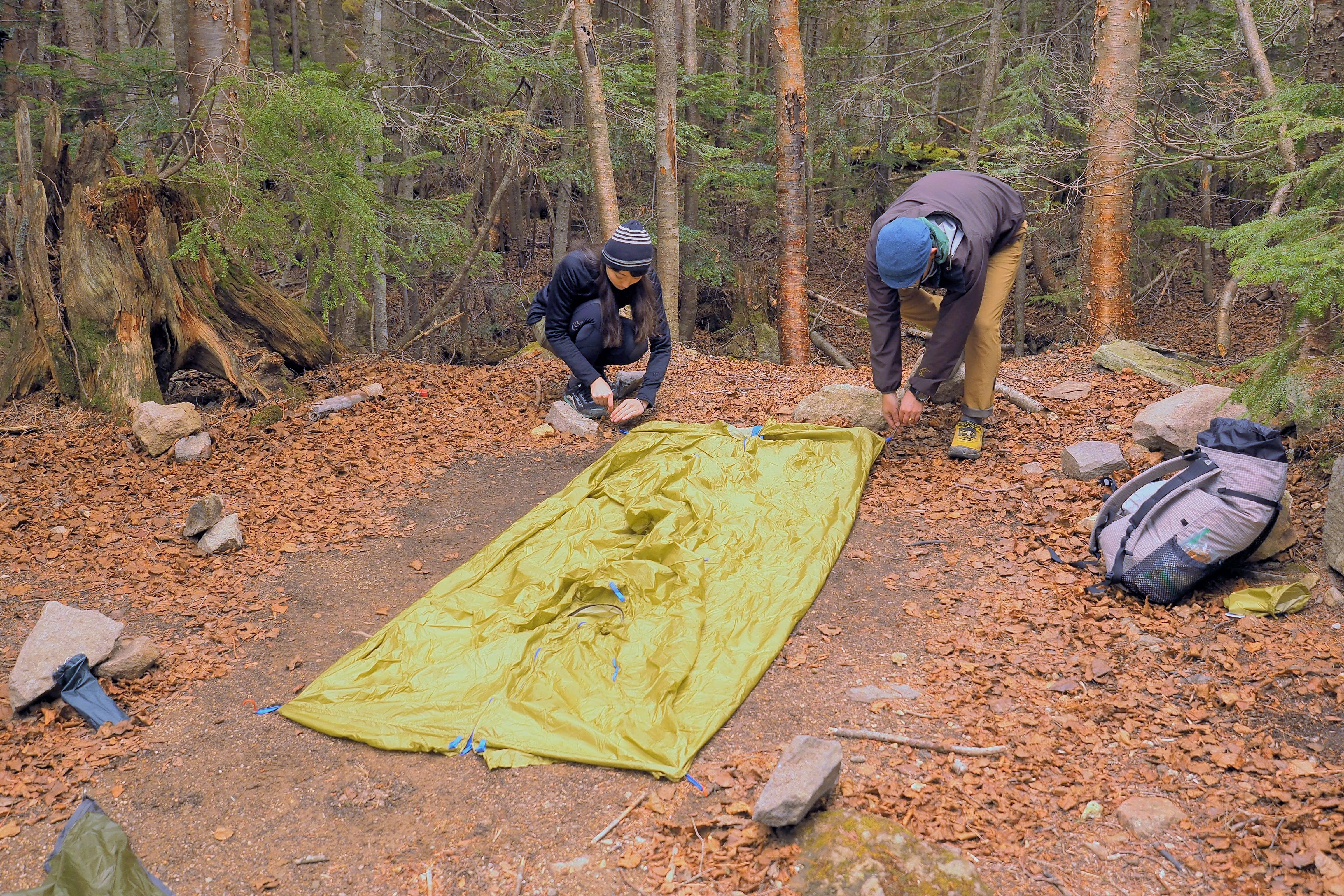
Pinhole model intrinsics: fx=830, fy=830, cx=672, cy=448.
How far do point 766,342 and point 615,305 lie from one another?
6.26 meters

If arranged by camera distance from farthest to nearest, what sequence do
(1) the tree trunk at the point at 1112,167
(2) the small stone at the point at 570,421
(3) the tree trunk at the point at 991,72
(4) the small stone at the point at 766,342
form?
(4) the small stone at the point at 766,342 → (3) the tree trunk at the point at 991,72 → (1) the tree trunk at the point at 1112,167 → (2) the small stone at the point at 570,421

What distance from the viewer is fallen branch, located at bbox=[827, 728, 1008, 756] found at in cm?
257

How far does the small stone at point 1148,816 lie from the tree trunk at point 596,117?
5.54 metres

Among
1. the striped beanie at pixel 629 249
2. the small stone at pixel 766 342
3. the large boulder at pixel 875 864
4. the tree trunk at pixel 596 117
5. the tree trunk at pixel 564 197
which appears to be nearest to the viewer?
the large boulder at pixel 875 864

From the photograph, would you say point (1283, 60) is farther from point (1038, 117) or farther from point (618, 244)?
point (618, 244)

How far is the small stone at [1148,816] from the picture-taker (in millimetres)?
2221

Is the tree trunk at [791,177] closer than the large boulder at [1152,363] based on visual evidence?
No

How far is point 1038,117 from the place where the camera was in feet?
26.9

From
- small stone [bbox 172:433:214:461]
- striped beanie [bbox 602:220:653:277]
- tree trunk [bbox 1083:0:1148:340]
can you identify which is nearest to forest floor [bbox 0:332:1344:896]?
small stone [bbox 172:433:214:461]

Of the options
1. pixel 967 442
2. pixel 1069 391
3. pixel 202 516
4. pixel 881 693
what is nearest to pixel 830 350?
pixel 1069 391

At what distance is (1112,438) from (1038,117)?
16.4 ft

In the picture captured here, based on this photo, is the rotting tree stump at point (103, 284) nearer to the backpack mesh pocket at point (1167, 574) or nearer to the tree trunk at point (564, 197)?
the tree trunk at point (564, 197)

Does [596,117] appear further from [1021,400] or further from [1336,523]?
[1336,523]

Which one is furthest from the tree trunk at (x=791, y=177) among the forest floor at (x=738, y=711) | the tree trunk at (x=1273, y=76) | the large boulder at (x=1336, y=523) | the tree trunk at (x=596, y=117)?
Result: the large boulder at (x=1336, y=523)
